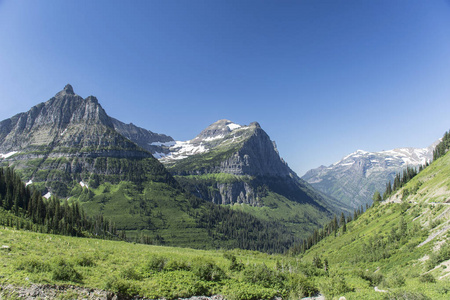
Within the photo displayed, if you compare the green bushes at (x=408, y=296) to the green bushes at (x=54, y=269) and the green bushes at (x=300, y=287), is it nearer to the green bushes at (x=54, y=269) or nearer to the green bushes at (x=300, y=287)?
the green bushes at (x=300, y=287)

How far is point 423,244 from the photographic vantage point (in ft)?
166

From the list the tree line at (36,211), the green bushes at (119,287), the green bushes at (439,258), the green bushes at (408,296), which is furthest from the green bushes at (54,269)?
the tree line at (36,211)

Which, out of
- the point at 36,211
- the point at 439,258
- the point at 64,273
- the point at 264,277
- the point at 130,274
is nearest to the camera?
the point at 64,273

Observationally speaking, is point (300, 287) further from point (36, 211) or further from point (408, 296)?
point (36, 211)

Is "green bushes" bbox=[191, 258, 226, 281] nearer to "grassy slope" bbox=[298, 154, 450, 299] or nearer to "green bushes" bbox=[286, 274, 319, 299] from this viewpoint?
"green bushes" bbox=[286, 274, 319, 299]

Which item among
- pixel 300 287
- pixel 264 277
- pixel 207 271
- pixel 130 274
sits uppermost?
pixel 130 274

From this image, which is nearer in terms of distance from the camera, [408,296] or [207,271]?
[408,296]

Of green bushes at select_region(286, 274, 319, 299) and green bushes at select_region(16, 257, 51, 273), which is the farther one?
green bushes at select_region(286, 274, 319, 299)

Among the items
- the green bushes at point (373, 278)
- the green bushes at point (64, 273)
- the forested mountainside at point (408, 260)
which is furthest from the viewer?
the green bushes at point (373, 278)

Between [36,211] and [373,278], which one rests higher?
[36,211]

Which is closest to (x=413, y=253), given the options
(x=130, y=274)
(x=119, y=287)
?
(x=130, y=274)

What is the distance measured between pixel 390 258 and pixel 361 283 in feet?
113

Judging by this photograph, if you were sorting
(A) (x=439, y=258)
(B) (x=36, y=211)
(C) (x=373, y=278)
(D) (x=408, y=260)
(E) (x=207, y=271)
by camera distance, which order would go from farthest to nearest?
1. (B) (x=36, y=211)
2. (D) (x=408, y=260)
3. (A) (x=439, y=258)
4. (C) (x=373, y=278)
5. (E) (x=207, y=271)

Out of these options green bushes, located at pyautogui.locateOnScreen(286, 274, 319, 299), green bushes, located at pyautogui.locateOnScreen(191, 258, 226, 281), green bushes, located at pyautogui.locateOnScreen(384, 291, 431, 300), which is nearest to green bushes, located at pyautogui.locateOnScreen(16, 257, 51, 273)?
green bushes, located at pyautogui.locateOnScreen(191, 258, 226, 281)
